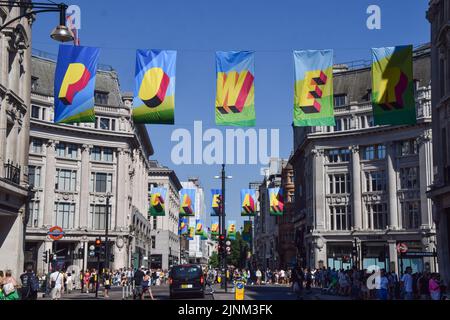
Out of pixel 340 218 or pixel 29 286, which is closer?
pixel 29 286

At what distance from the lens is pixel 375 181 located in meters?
68.4

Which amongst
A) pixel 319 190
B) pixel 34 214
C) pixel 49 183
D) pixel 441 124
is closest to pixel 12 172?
pixel 441 124

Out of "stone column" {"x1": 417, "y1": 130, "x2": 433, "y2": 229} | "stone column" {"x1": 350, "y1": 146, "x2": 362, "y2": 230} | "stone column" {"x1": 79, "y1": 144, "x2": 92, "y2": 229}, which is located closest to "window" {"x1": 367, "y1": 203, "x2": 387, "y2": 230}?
"stone column" {"x1": 350, "y1": 146, "x2": 362, "y2": 230}

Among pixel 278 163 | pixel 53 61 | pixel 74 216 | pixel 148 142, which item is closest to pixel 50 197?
pixel 74 216

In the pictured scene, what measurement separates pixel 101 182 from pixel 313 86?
2006 inches

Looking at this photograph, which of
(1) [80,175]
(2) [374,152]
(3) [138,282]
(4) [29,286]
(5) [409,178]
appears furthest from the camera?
(1) [80,175]

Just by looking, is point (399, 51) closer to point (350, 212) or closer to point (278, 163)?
point (350, 212)

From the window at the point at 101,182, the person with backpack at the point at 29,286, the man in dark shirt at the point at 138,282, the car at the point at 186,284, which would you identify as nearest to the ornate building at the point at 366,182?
the window at the point at 101,182

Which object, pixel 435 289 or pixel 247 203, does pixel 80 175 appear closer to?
pixel 247 203

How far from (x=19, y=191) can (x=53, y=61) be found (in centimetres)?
4428

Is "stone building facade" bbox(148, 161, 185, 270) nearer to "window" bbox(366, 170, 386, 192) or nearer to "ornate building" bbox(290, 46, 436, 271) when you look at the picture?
"ornate building" bbox(290, 46, 436, 271)

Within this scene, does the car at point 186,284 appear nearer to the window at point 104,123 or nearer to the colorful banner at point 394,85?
the colorful banner at point 394,85

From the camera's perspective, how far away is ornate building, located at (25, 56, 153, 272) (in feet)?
223

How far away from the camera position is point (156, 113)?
2594cm
